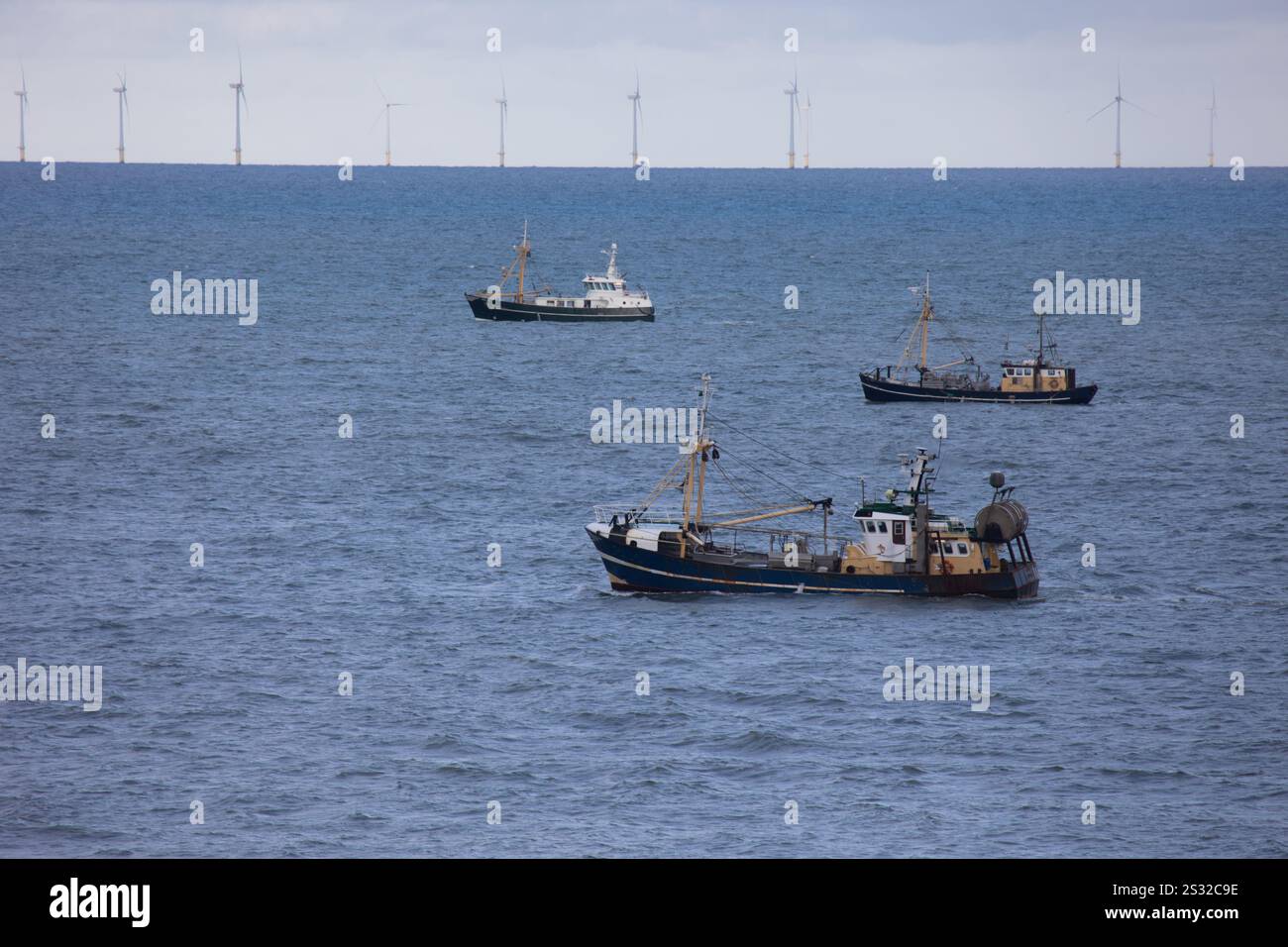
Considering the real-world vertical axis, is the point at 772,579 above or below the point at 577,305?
below

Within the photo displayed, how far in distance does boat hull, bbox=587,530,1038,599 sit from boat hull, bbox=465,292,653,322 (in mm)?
115188

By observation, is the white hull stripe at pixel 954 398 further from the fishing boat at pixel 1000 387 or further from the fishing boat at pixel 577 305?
the fishing boat at pixel 577 305

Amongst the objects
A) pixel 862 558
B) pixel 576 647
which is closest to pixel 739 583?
pixel 862 558

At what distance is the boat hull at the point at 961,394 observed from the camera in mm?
135125

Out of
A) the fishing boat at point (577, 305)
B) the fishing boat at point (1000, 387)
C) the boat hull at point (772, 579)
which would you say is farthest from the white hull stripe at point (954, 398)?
the fishing boat at point (577, 305)

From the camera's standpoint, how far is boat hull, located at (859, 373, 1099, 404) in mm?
135125

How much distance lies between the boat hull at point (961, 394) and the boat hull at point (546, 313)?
59433 millimetres

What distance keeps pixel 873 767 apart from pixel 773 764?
3.22m

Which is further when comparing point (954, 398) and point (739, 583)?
point (954, 398)

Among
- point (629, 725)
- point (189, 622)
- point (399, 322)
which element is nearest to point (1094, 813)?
point (629, 725)

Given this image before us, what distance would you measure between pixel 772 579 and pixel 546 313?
119 metres

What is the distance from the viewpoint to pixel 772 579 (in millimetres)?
77438

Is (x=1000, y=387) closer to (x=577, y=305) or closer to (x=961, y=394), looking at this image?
(x=961, y=394)

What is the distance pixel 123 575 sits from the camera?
265ft
